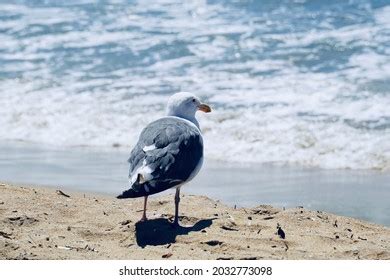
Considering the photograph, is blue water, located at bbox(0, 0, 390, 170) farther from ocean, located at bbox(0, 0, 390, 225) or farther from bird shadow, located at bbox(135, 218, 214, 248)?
bird shadow, located at bbox(135, 218, 214, 248)

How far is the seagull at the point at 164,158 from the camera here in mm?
5762

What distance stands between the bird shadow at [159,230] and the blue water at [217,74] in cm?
314

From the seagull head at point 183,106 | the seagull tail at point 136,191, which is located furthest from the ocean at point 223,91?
the seagull tail at point 136,191

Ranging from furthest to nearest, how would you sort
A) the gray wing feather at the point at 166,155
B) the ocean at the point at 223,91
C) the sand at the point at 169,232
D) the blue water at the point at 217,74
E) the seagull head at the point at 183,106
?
the blue water at the point at 217,74 → the ocean at the point at 223,91 → the seagull head at the point at 183,106 → the gray wing feather at the point at 166,155 → the sand at the point at 169,232

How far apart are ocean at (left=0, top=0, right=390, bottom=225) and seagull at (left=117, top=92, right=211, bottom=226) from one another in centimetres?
148

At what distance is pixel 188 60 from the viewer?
14.1 m

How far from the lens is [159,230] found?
19.7 feet

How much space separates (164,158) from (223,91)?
6.15 m

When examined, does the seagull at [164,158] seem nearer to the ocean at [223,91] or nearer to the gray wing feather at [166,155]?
the gray wing feather at [166,155]

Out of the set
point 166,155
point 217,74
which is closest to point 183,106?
point 166,155

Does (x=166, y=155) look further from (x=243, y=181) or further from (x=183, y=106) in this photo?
(x=243, y=181)

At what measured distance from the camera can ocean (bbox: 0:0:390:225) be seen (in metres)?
8.69

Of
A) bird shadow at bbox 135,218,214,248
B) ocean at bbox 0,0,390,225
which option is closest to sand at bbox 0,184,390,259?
bird shadow at bbox 135,218,214,248
